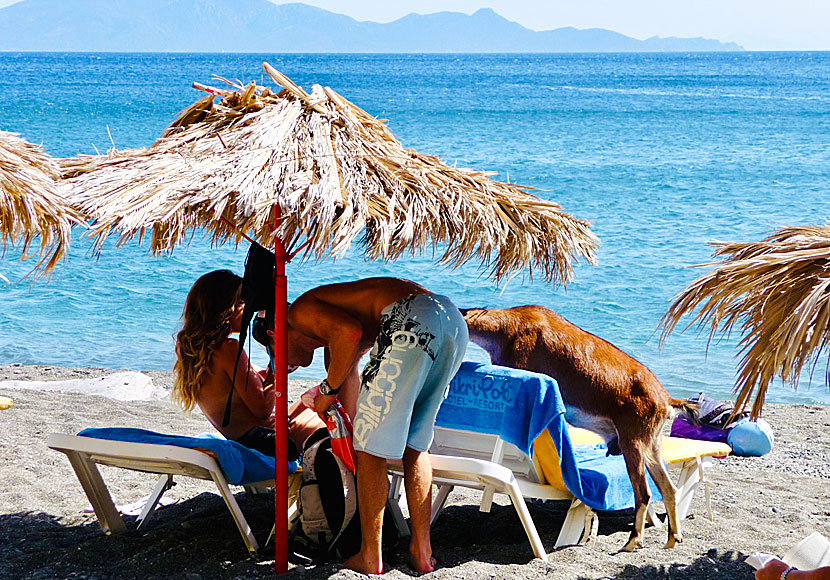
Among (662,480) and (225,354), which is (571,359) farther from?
(225,354)

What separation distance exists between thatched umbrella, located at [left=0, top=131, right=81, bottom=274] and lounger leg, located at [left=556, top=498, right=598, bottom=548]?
2280 millimetres

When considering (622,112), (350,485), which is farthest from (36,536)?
(622,112)

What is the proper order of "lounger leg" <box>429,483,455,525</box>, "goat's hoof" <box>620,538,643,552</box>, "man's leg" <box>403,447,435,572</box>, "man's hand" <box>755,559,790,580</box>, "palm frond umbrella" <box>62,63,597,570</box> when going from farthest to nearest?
"lounger leg" <box>429,483,455,525</box>
"goat's hoof" <box>620,538,643,552</box>
"man's leg" <box>403,447,435,572</box>
"palm frond umbrella" <box>62,63,597,570</box>
"man's hand" <box>755,559,790,580</box>

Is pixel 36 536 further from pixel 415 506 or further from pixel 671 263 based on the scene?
pixel 671 263

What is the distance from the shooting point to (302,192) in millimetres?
2846

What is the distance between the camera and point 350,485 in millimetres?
3311

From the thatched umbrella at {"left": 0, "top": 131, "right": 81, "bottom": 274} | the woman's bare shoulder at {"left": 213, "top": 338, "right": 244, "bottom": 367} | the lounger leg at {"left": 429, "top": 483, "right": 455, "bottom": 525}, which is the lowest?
the lounger leg at {"left": 429, "top": 483, "right": 455, "bottom": 525}

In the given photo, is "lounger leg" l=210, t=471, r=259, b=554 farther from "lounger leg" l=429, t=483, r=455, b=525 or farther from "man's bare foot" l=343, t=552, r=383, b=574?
"lounger leg" l=429, t=483, r=455, b=525

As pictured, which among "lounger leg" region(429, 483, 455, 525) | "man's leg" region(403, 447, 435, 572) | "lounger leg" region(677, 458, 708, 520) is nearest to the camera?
"man's leg" region(403, 447, 435, 572)

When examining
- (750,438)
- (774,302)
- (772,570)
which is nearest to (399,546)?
(772,570)

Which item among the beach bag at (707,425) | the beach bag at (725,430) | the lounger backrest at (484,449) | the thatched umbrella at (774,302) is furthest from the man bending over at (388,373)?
the beach bag at (707,425)

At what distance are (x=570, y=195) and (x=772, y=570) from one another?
676 inches

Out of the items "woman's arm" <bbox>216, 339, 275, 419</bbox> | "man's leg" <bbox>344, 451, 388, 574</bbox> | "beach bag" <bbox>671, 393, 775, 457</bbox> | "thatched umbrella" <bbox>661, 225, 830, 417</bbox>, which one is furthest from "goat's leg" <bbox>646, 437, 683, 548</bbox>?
"woman's arm" <bbox>216, 339, 275, 419</bbox>

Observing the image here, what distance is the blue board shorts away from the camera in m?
3.07
